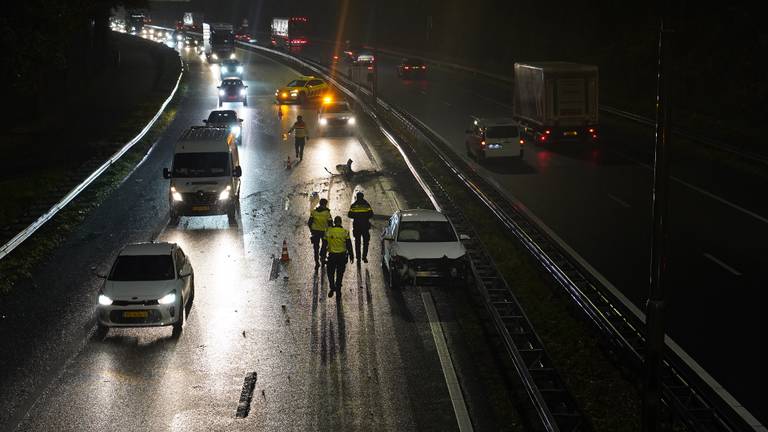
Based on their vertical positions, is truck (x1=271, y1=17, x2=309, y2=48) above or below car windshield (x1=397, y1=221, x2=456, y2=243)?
above

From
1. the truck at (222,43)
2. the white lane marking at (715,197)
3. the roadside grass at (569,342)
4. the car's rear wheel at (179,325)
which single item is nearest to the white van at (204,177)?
the roadside grass at (569,342)

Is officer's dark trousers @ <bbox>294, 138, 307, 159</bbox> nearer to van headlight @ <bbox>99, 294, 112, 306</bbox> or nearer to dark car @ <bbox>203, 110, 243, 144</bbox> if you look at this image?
dark car @ <bbox>203, 110, 243, 144</bbox>

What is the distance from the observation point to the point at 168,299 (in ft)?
62.8

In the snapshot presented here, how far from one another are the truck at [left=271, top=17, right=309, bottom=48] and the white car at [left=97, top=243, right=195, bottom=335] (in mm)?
96041

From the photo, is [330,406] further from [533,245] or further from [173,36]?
[173,36]

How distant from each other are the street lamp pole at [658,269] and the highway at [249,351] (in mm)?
2828

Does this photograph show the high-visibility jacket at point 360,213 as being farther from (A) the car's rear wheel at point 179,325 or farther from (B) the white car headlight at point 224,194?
(B) the white car headlight at point 224,194

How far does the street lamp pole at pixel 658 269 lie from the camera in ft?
40.4

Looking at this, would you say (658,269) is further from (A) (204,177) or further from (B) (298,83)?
(B) (298,83)

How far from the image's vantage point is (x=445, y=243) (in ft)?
72.8

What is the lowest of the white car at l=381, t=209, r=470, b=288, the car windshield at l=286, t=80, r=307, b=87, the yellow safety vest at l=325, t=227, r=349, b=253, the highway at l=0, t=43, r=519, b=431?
the highway at l=0, t=43, r=519, b=431

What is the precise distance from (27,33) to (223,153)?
23.1 meters

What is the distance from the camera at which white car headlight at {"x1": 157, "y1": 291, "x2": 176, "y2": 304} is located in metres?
19.1

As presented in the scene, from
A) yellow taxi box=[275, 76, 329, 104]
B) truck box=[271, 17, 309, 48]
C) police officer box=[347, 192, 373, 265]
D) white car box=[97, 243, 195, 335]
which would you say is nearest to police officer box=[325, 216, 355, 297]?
police officer box=[347, 192, 373, 265]
